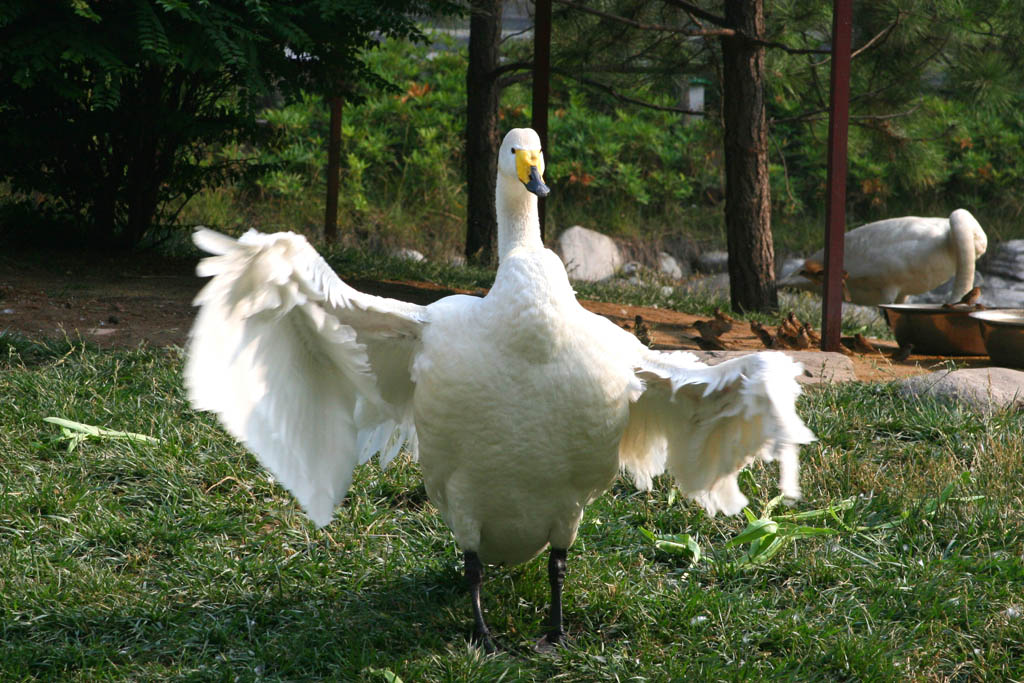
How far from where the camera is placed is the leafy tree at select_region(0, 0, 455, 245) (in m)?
5.71

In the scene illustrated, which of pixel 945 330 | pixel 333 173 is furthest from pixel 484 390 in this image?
pixel 333 173

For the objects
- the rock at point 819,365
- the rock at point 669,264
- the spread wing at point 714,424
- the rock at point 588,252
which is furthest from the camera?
the rock at point 669,264

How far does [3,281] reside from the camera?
252 inches

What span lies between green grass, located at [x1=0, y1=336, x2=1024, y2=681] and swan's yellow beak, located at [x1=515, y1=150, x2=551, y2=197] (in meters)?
1.24

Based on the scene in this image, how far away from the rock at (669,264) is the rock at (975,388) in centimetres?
760

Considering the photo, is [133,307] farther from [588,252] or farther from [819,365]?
[588,252]

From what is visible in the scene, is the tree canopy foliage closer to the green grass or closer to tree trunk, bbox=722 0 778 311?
tree trunk, bbox=722 0 778 311

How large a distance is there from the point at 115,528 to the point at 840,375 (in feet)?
11.3

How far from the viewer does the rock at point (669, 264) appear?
1237 centimetres

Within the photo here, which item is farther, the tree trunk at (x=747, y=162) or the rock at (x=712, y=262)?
the rock at (x=712, y=262)

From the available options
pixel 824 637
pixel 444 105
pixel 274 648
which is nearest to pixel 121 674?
pixel 274 648

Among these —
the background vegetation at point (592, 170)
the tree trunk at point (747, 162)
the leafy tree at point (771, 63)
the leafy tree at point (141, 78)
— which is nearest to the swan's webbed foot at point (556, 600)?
the leafy tree at point (141, 78)

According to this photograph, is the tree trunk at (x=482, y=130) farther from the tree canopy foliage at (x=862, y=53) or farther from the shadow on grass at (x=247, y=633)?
the shadow on grass at (x=247, y=633)

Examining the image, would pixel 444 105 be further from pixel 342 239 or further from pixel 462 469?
pixel 462 469
